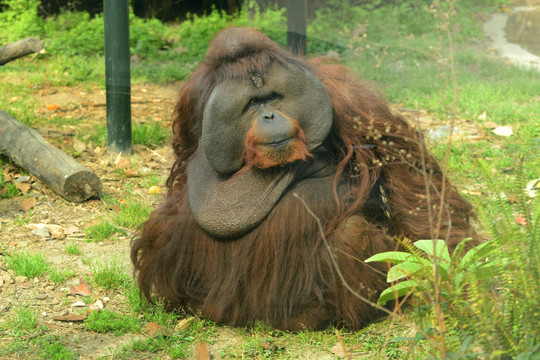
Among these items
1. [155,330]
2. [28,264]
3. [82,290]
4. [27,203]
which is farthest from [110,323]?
[27,203]

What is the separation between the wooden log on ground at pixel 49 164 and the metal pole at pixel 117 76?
0.57 metres

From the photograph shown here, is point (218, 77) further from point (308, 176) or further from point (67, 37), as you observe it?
point (67, 37)

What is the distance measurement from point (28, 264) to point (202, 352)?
112 centimetres

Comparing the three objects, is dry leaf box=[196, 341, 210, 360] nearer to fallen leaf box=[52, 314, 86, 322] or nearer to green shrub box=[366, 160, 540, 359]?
fallen leaf box=[52, 314, 86, 322]

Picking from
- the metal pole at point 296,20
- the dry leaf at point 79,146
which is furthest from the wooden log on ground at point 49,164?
the metal pole at point 296,20

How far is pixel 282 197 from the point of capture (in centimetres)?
271

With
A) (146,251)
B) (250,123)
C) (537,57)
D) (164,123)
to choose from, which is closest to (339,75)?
(250,123)

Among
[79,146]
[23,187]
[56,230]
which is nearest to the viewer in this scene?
[56,230]

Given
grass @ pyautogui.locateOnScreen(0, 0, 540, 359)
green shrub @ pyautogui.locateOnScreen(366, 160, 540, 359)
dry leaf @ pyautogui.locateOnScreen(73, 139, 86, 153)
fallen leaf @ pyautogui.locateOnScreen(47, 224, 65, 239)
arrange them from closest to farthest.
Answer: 1. green shrub @ pyautogui.locateOnScreen(366, 160, 540, 359)
2. grass @ pyautogui.locateOnScreen(0, 0, 540, 359)
3. fallen leaf @ pyautogui.locateOnScreen(47, 224, 65, 239)
4. dry leaf @ pyautogui.locateOnScreen(73, 139, 86, 153)

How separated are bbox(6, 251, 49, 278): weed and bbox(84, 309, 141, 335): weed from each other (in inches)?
19.9

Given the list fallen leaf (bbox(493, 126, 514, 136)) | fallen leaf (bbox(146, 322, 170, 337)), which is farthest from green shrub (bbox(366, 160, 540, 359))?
fallen leaf (bbox(493, 126, 514, 136))

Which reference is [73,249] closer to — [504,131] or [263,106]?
[263,106]

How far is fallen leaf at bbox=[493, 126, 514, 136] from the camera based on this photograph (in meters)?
4.84

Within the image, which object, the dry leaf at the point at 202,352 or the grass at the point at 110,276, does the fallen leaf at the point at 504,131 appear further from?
the dry leaf at the point at 202,352
